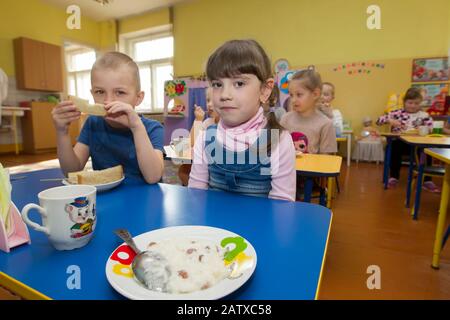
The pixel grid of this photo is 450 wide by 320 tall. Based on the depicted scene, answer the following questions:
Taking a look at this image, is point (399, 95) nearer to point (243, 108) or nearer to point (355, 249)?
point (355, 249)

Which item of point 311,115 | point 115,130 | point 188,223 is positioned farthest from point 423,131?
point 188,223

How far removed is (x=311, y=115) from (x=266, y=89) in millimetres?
1321

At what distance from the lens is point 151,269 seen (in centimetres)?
38

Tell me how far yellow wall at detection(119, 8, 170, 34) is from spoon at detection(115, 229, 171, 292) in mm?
7088

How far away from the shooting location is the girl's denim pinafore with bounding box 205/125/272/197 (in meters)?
0.86

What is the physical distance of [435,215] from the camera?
91.0 inches

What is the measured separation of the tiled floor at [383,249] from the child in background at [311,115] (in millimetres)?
630

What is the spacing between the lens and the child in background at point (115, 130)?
861 millimetres

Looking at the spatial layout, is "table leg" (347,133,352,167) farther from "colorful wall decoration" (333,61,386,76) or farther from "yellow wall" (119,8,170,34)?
"yellow wall" (119,8,170,34)

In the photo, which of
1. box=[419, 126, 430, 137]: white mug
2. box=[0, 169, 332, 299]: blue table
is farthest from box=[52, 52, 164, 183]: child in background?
box=[419, 126, 430, 137]: white mug

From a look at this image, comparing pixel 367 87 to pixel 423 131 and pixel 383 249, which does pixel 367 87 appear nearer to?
pixel 423 131
